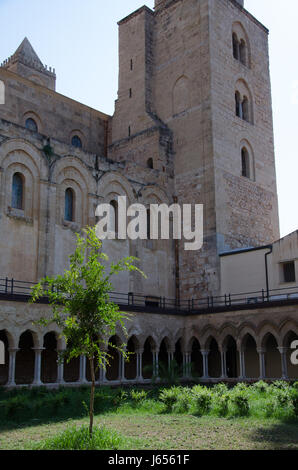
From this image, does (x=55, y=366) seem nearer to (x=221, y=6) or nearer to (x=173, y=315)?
(x=173, y=315)

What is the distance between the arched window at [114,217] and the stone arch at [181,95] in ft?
26.8

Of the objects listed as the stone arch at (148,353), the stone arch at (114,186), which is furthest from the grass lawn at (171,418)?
the stone arch at (114,186)

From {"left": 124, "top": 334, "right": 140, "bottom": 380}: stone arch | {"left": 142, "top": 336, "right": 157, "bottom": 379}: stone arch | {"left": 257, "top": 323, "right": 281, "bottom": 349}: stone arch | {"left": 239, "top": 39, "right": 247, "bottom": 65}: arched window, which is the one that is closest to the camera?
{"left": 257, "top": 323, "right": 281, "bottom": 349}: stone arch

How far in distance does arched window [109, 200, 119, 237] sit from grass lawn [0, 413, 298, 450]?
47.1 feet

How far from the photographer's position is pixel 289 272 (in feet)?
86.1

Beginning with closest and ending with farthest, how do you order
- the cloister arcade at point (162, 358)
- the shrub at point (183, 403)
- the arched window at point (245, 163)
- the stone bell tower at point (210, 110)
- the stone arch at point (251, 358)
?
the shrub at point (183, 403), the cloister arcade at point (162, 358), the stone arch at point (251, 358), the stone bell tower at point (210, 110), the arched window at point (245, 163)

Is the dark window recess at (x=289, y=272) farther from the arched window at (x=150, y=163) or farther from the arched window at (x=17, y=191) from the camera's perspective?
the arched window at (x=17, y=191)

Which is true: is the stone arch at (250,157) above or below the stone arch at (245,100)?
below

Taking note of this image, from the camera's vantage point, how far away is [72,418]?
578 inches

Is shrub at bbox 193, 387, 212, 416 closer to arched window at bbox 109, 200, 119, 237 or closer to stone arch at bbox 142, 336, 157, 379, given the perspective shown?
stone arch at bbox 142, 336, 157, 379

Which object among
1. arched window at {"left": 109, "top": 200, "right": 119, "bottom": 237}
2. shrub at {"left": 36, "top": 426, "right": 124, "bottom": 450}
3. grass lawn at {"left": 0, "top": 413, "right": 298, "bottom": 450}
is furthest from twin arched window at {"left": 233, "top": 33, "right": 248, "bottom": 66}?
shrub at {"left": 36, "top": 426, "right": 124, "bottom": 450}

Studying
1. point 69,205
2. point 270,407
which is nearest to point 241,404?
point 270,407

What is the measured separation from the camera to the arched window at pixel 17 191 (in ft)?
81.0

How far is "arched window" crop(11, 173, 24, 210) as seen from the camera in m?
24.7
